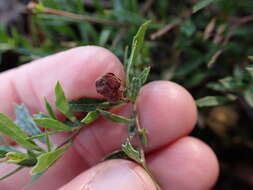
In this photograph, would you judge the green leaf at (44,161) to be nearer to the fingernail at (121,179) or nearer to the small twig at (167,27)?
the fingernail at (121,179)

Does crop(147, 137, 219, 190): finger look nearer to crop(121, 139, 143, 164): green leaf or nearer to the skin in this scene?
the skin

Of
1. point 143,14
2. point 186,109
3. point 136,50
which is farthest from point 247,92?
point 143,14

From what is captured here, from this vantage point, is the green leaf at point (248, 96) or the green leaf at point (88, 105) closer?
the green leaf at point (88, 105)

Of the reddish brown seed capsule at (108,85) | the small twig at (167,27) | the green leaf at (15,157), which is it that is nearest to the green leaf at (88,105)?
the reddish brown seed capsule at (108,85)

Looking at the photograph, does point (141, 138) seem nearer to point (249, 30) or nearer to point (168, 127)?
point (168, 127)

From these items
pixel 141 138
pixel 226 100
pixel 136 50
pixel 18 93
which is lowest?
pixel 226 100

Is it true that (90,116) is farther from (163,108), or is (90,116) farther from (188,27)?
(188,27)

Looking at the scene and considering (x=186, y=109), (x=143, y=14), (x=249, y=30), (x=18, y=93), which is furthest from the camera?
(x=143, y=14)
